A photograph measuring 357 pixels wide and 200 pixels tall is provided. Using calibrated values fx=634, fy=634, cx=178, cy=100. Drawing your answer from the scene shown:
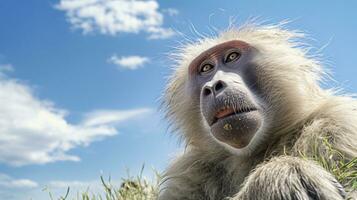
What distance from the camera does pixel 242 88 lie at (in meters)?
5.55

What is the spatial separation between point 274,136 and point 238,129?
1.22 ft

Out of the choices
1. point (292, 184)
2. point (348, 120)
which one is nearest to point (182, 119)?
point (348, 120)

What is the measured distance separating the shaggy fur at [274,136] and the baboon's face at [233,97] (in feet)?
0.33

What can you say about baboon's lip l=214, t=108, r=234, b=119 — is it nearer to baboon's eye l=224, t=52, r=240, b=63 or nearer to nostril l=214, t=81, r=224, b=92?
nostril l=214, t=81, r=224, b=92

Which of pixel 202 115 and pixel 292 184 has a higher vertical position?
pixel 202 115

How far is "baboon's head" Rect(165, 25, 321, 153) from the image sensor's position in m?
5.43

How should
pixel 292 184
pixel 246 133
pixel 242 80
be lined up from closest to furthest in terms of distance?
1. pixel 292 184
2. pixel 246 133
3. pixel 242 80

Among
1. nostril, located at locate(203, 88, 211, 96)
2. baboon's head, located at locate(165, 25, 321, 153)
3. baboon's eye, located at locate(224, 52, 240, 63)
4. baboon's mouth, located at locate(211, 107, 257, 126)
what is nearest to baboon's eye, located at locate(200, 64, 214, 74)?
baboon's head, located at locate(165, 25, 321, 153)

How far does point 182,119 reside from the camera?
6.50 meters

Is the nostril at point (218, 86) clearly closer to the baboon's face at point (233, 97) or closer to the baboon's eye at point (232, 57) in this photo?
the baboon's face at point (233, 97)

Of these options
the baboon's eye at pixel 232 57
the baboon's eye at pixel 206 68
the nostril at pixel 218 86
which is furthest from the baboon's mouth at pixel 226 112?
the baboon's eye at pixel 206 68

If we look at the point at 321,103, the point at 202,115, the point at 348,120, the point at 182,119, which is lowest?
the point at 348,120

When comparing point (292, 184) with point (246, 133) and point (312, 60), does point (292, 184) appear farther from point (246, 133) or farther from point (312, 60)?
point (312, 60)

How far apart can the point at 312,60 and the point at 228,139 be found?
161 centimetres
